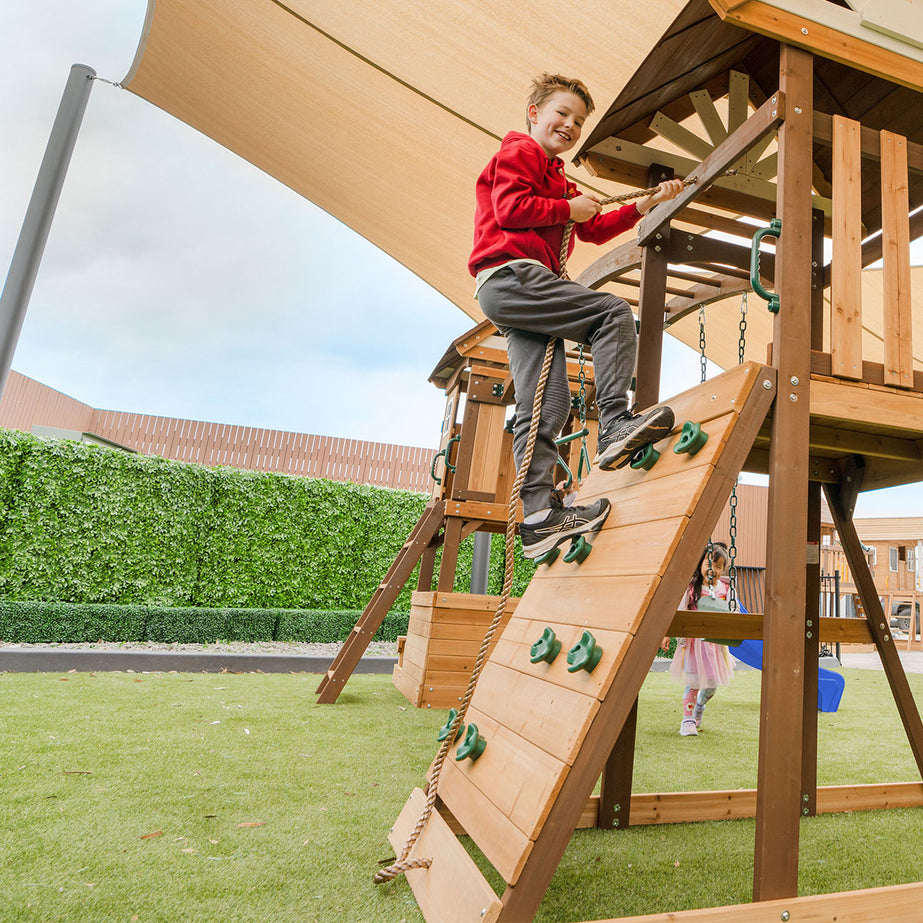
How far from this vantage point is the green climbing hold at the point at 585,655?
1324mm

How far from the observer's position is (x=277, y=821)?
1.93 metres

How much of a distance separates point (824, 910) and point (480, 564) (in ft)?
17.8

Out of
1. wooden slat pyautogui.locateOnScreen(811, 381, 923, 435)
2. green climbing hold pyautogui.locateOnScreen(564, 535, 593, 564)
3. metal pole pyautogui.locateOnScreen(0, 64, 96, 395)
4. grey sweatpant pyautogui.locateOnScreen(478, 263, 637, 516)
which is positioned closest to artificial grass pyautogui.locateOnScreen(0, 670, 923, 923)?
green climbing hold pyautogui.locateOnScreen(564, 535, 593, 564)

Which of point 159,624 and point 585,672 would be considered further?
point 159,624

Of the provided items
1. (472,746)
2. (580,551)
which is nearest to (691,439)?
(580,551)

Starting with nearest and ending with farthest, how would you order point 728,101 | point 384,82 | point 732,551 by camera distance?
point 728,101
point 732,551
point 384,82

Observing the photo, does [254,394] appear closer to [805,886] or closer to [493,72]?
[493,72]

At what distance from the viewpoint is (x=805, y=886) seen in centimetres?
168

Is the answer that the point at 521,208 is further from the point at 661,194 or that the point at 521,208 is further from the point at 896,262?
the point at 896,262

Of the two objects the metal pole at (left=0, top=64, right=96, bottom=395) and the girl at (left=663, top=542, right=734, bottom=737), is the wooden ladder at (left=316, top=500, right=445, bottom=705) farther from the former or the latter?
the metal pole at (left=0, top=64, right=96, bottom=395)

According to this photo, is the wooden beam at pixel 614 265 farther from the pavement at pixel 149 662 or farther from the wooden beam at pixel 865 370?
the pavement at pixel 149 662

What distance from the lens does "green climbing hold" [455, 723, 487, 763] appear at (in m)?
1.56

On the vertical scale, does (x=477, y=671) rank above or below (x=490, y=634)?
below

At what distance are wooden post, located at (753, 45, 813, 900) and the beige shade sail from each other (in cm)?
211
